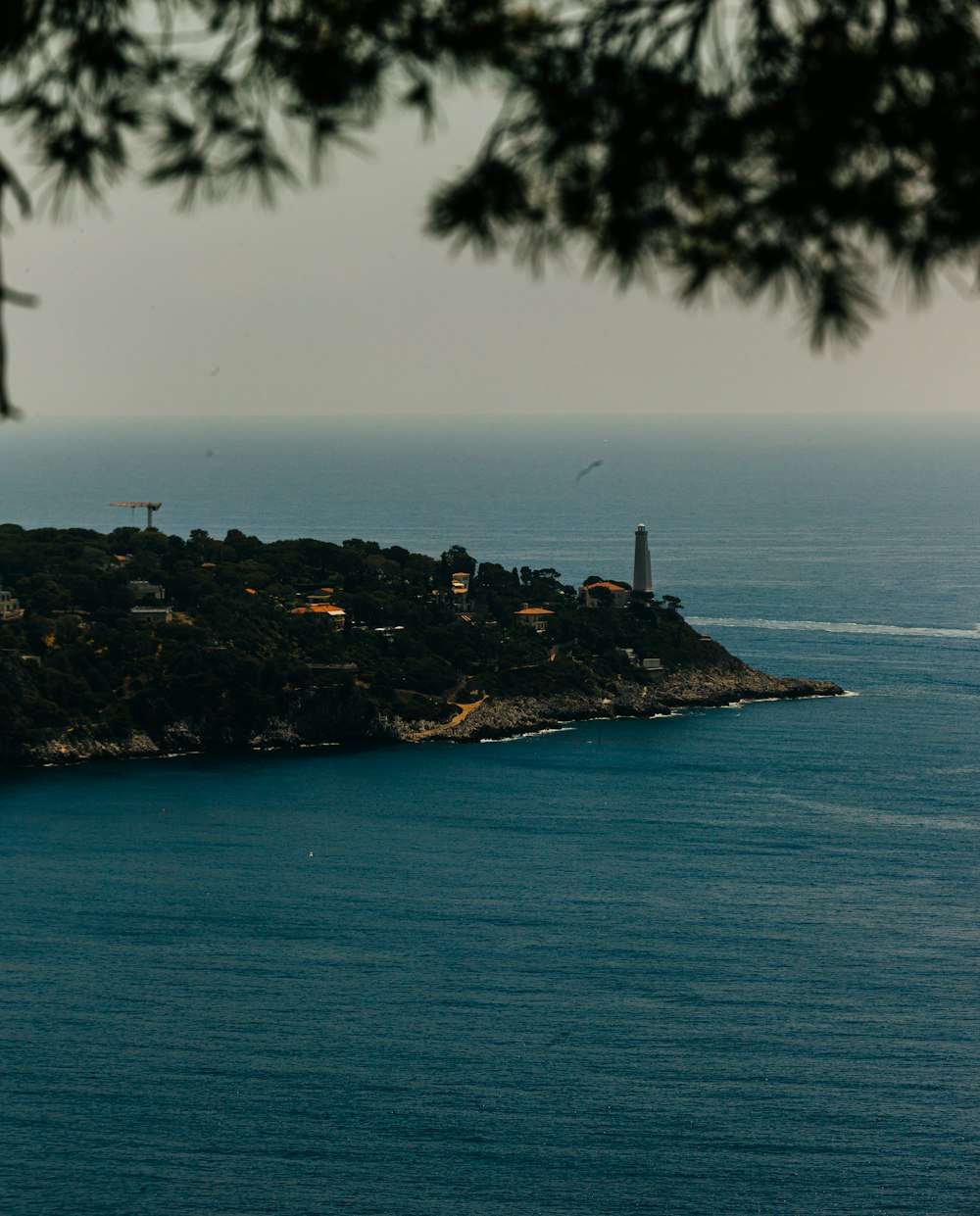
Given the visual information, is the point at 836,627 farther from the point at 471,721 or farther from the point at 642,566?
the point at 471,721

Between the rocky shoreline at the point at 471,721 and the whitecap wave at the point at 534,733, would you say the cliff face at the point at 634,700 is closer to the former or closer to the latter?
the rocky shoreline at the point at 471,721

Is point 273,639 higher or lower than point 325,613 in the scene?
lower

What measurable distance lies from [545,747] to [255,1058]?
29429 mm

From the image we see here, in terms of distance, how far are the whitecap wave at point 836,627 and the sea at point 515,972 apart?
10295mm

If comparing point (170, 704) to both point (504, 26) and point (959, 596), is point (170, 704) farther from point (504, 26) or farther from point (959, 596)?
point (504, 26)

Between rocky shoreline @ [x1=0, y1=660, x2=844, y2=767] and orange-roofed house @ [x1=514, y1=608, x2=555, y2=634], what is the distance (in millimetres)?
4279

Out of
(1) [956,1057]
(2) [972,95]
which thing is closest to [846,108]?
(2) [972,95]

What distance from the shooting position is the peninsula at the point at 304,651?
6072cm

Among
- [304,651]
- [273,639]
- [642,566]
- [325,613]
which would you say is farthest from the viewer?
[642,566]

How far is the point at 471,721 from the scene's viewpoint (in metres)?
63.1

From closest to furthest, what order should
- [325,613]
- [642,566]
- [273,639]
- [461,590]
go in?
[273,639]
[325,613]
[461,590]
[642,566]

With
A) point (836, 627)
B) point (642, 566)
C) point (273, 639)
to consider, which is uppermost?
point (642, 566)

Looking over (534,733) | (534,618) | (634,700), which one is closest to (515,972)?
(534,733)

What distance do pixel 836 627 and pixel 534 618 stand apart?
17.0 metres
